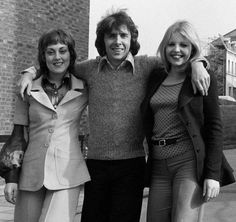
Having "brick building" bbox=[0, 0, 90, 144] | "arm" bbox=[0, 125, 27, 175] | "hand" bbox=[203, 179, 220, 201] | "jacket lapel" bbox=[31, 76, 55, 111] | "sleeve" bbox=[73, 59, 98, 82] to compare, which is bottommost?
"hand" bbox=[203, 179, 220, 201]

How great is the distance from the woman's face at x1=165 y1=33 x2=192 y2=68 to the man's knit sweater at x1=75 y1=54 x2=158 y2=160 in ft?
1.15

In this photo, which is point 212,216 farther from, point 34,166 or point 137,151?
point 34,166

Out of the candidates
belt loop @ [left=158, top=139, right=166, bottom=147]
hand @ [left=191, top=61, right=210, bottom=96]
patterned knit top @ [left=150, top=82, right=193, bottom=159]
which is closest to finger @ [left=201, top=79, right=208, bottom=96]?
hand @ [left=191, top=61, right=210, bottom=96]

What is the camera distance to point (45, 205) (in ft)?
10.4

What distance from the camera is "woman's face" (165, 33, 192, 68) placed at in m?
3.25

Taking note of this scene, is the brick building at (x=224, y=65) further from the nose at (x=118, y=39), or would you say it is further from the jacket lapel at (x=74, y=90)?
the jacket lapel at (x=74, y=90)

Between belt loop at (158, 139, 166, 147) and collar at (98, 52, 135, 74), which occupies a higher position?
collar at (98, 52, 135, 74)

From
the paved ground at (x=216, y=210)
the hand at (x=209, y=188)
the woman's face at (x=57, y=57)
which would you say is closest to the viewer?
the hand at (x=209, y=188)

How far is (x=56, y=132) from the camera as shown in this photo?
3.27 m

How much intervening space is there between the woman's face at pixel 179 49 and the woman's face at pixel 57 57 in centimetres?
72

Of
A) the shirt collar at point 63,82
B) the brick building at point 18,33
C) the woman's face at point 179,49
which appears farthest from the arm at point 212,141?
the brick building at point 18,33

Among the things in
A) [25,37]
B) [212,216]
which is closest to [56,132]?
[212,216]

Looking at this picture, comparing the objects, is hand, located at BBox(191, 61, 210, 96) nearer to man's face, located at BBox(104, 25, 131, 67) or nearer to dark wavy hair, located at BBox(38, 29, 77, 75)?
man's face, located at BBox(104, 25, 131, 67)

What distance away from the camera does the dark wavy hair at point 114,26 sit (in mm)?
3471
